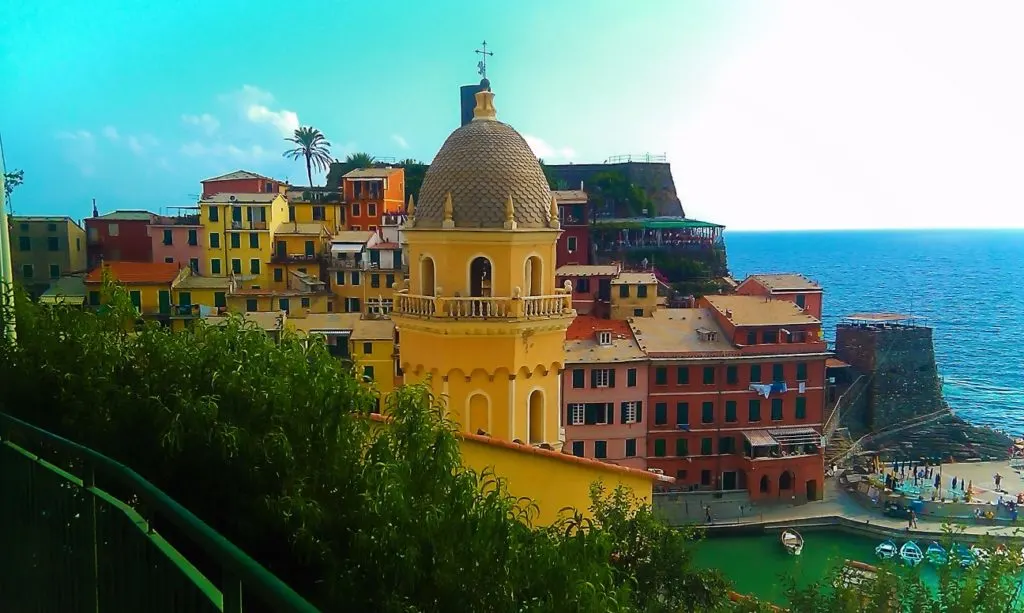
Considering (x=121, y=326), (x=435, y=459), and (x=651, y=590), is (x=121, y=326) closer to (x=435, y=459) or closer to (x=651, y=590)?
(x=435, y=459)

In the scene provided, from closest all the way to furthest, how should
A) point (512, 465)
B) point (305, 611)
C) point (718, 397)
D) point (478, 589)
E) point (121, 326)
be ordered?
point (305, 611)
point (478, 589)
point (121, 326)
point (512, 465)
point (718, 397)

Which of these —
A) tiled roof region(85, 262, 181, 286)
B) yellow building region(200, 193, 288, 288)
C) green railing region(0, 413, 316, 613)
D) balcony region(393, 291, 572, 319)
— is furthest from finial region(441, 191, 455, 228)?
yellow building region(200, 193, 288, 288)

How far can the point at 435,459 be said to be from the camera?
7.32 m

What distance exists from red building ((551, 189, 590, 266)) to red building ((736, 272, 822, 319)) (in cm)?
1267

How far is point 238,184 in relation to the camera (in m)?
62.8

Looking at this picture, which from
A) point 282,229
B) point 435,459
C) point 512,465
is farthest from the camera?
point 282,229

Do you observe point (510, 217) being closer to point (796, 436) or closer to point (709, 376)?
point (709, 376)

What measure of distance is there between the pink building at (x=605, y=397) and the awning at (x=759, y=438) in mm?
5590

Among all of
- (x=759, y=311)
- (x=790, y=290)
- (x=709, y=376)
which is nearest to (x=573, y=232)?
(x=790, y=290)

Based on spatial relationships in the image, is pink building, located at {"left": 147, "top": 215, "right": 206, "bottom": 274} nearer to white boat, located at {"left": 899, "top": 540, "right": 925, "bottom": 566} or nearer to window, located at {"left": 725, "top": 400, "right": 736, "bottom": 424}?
window, located at {"left": 725, "top": 400, "right": 736, "bottom": 424}

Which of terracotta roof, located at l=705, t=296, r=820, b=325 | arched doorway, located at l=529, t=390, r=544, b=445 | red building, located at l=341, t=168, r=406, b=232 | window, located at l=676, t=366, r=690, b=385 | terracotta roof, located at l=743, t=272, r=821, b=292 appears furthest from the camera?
red building, located at l=341, t=168, r=406, b=232

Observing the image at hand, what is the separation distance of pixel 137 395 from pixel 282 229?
162 feet

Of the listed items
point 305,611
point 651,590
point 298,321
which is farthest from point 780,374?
point 305,611

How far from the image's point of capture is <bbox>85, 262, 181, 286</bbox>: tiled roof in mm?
46500
